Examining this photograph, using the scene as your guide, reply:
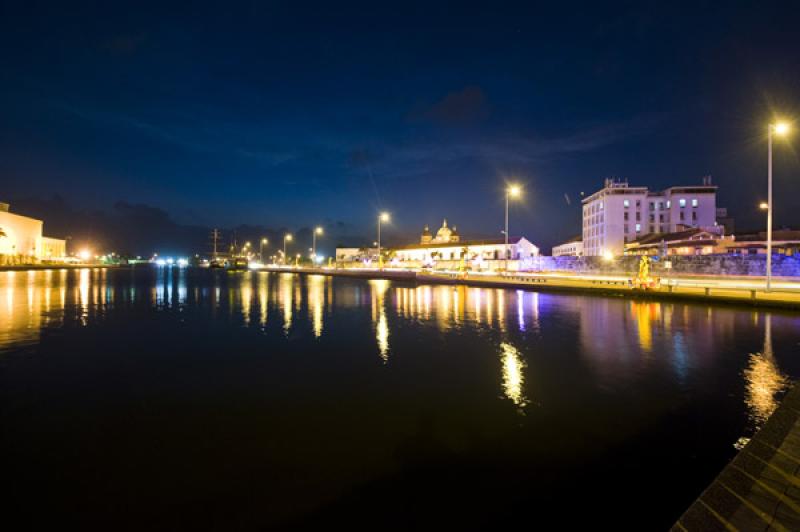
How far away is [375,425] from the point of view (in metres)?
6.39

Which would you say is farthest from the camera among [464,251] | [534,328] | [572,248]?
[572,248]

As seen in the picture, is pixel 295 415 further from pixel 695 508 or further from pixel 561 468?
pixel 695 508

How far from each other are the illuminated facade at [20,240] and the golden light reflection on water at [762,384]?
120 m

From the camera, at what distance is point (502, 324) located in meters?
16.4

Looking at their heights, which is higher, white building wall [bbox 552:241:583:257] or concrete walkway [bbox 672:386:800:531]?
white building wall [bbox 552:241:583:257]

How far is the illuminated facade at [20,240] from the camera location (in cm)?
9119


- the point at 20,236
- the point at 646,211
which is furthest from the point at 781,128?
the point at 20,236

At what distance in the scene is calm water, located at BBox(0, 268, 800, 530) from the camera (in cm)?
439

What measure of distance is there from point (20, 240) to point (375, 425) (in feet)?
421

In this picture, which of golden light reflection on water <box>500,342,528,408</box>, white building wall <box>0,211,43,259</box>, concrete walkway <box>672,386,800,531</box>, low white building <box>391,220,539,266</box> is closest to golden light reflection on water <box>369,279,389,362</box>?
golden light reflection on water <box>500,342,528,408</box>

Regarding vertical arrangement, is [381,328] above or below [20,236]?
below

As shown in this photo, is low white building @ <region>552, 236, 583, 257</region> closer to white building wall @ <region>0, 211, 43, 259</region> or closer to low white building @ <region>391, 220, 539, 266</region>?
low white building @ <region>391, 220, 539, 266</region>

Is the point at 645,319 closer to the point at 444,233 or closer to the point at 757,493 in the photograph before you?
the point at 757,493

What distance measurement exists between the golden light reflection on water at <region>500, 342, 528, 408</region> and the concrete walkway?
10.8 feet
